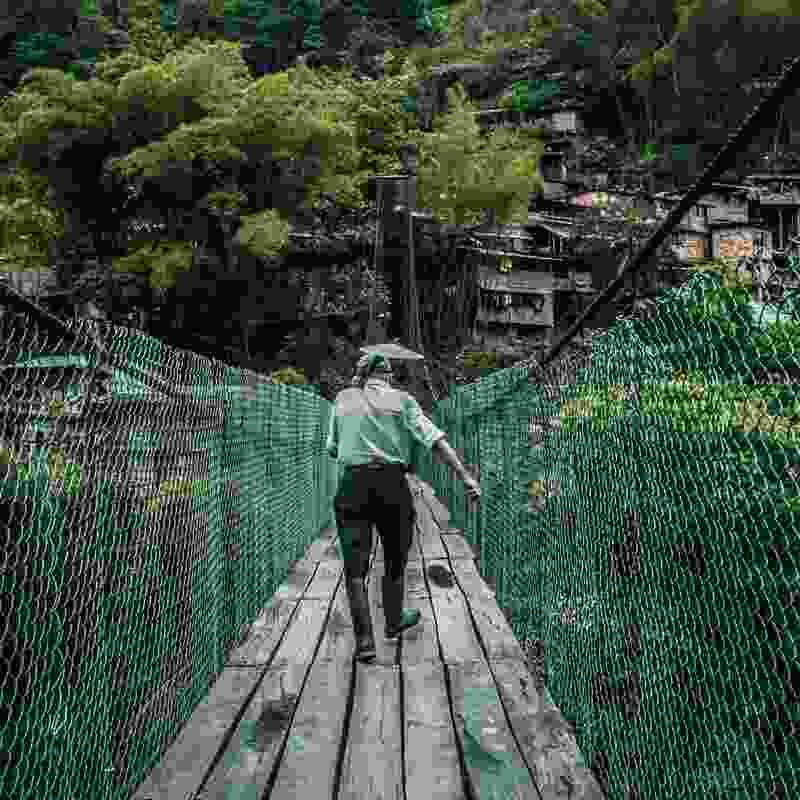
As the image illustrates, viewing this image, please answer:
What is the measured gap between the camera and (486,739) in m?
2.66

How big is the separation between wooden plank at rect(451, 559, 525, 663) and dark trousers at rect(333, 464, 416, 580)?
1.86ft

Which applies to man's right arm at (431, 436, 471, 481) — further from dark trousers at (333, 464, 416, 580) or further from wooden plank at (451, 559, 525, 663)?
wooden plank at (451, 559, 525, 663)

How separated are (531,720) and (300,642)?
4.42 feet

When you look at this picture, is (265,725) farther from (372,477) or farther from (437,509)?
(437,509)

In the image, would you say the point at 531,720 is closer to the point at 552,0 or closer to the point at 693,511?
the point at 693,511

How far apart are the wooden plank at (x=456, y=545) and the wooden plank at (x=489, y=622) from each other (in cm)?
64

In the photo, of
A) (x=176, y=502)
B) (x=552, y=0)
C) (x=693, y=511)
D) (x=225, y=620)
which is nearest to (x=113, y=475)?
(x=176, y=502)

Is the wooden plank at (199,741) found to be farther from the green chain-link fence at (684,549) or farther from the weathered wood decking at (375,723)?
the green chain-link fence at (684,549)

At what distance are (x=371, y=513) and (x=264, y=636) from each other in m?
0.85

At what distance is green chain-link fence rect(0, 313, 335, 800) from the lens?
181 centimetres

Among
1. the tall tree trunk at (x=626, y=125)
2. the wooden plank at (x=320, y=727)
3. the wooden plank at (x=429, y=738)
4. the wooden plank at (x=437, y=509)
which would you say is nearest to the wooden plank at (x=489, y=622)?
the wooden plank at (x=429, y=738)

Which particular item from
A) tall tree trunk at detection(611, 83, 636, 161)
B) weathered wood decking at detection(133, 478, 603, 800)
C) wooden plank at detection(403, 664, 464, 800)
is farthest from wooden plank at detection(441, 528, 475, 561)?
tall tree trunk at detection(611, 83, 636, 161)

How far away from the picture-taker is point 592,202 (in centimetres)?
3359

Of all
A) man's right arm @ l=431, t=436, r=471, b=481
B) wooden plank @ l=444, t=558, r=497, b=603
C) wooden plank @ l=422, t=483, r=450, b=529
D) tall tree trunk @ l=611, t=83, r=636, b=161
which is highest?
tall tree trunk @ l=611, t=83, r=636, b=161
